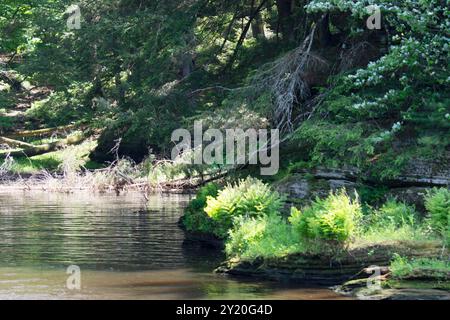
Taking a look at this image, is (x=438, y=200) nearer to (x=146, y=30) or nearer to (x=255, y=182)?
(x=255, y=182)

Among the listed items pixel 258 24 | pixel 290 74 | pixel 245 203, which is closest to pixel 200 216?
pixel 245 203

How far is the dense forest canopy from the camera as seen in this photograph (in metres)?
17.1

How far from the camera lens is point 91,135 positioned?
4141cm

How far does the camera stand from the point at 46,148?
41.1 metres

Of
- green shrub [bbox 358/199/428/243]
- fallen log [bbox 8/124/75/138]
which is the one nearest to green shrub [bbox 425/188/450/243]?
green shrub [bbox 358/199/428/243]

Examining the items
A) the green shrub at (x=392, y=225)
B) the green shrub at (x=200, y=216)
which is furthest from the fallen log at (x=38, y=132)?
the green shrub at (x=392, y=225)

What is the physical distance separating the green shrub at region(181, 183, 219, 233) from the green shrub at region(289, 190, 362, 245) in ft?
18.0

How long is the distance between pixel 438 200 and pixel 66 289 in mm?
6664

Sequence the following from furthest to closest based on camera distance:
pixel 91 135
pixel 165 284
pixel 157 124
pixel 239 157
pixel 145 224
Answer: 1. pixel 91 135
2. pixel 157 124
3. pixel 145 224
4. pixel 239 157
5. pixel 165 284

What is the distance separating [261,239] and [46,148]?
91.3ft

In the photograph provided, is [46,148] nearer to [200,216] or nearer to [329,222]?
[200,216]

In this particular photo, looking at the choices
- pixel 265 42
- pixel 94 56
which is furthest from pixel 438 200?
pixel 94 56

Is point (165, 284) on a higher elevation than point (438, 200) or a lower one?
lower

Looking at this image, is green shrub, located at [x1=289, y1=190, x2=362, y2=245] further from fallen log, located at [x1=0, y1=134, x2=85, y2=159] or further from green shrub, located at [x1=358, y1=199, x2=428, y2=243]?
fallen log, located at [x1=0, y1=134, x2=85, y2=159]
